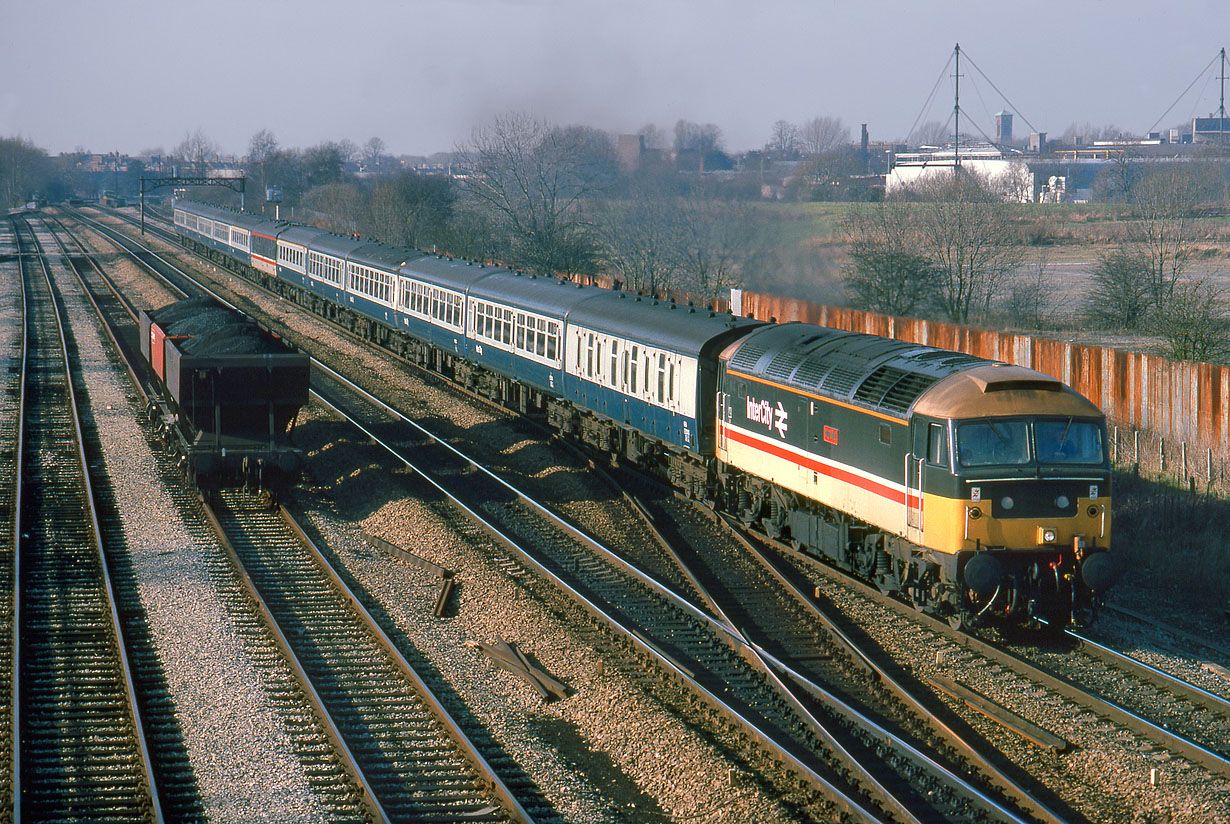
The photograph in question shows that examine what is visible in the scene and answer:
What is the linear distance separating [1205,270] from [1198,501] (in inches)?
1345

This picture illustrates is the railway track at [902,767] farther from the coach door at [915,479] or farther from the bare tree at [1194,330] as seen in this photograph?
the bare tree at [1194,330]

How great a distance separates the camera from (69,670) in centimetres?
1270

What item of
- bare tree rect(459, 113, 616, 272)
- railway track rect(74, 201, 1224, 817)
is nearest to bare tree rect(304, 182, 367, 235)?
bare tree rect(459, 113, 616, 272)

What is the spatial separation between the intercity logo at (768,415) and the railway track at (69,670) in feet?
28.1

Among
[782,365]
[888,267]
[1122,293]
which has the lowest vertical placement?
[782,365]

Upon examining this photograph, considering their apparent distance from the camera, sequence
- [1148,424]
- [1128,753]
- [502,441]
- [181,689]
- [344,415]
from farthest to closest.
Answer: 1. [344,415]
2. [502,441]
3. [1148,424]
4. [181,689]
5. [1128,753]

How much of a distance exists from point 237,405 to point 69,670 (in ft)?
28.0

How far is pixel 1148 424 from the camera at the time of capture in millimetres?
21297

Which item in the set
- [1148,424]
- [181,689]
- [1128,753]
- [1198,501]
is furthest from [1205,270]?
[181,689]

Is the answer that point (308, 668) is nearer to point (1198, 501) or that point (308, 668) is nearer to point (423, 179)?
point (1198, 501)

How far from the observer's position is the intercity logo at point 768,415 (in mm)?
16094

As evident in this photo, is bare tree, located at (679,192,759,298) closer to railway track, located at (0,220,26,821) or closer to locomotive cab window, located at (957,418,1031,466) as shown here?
railway track, located at (0,220,26,821)

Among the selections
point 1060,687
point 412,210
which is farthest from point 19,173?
point 1060,687

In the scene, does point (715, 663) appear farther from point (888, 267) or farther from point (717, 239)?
point (717, 239)
